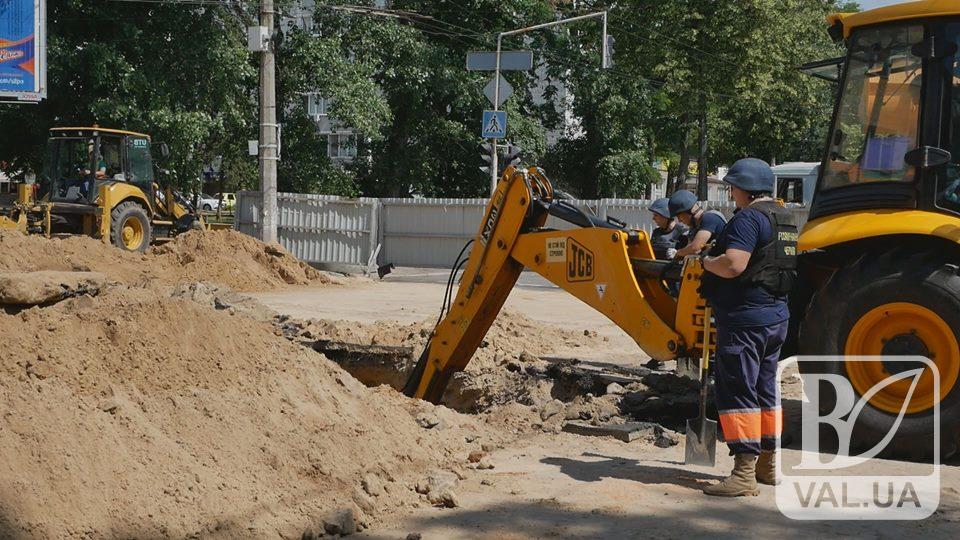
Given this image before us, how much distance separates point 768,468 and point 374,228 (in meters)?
19.4

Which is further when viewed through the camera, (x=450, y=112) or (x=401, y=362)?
(x=450, y=112)

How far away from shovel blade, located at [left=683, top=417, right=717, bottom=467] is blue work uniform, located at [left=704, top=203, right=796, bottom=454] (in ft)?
1.58

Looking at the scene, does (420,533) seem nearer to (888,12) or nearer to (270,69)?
(888,12)

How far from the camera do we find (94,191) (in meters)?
22.0

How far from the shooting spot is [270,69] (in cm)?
2247

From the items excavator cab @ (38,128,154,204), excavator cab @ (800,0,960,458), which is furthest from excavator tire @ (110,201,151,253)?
excavator cab @ (800,0,960,458)

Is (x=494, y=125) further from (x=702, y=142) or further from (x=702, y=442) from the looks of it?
(x=702, y=442)

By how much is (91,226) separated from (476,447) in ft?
55.3

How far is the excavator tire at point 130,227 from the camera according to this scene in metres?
21.9

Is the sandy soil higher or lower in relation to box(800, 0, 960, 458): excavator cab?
lower

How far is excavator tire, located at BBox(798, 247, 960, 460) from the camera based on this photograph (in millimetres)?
6527

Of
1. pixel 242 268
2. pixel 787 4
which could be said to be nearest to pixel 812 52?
pixel 787 4

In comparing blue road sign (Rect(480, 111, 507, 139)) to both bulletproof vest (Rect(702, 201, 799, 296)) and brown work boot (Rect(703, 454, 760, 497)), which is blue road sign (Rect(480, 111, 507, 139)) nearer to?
bulletproof vest (Rect(702, 201, 799, 296))

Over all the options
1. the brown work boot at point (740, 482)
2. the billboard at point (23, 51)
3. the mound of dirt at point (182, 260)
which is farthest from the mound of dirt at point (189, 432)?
the billboard at point (23, 51)
